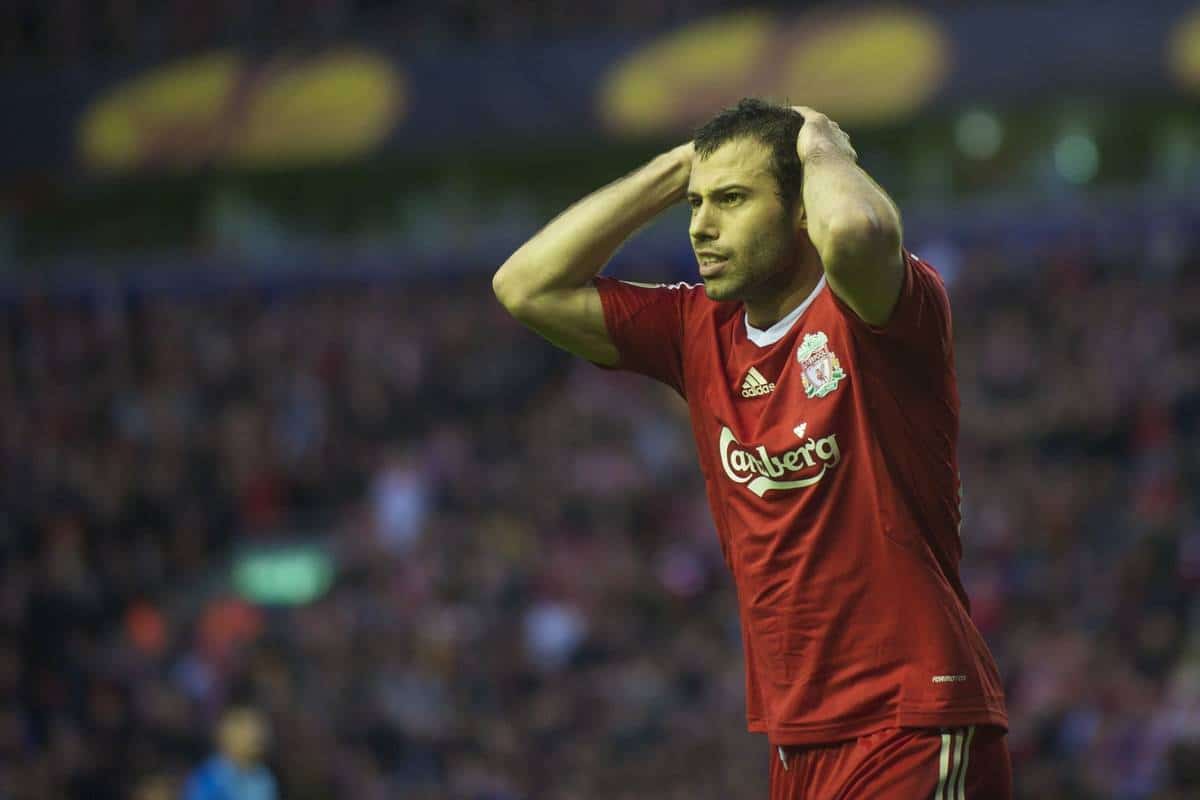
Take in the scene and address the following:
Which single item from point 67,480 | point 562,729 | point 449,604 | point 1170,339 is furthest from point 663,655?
point 67,480

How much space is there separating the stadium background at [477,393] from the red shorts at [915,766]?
731cm

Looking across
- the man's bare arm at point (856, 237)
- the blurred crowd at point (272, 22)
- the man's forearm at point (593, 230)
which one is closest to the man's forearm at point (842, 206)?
the man's bare arm at point (856, 237)

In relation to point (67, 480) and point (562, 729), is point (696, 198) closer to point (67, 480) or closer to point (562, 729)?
point (562, 729)

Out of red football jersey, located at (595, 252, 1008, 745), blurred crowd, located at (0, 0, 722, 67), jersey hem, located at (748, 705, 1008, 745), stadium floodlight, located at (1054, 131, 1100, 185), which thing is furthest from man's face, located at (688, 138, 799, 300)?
blurred crowd, located at (0, 0, 722, 67)

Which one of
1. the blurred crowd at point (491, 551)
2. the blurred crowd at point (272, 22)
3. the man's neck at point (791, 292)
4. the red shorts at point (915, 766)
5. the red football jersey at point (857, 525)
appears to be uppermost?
the blurred crowd at point (272, 22)

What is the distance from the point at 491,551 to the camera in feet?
46.4

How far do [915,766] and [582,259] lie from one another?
1370 millimetres

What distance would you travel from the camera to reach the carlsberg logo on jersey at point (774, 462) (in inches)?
135

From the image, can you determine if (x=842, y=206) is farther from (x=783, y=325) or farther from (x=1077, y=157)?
(x=1077, y=157)

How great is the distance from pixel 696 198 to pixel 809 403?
0.51 m

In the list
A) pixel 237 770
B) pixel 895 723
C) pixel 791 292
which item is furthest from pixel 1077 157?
pixel 895 723

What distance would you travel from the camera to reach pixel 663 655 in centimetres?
1263

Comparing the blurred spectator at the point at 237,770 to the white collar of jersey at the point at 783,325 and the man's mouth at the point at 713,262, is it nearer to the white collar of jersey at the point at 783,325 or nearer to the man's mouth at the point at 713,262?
the white collar of jersey at the point at 783,325

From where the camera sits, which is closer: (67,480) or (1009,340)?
(1009,340)
